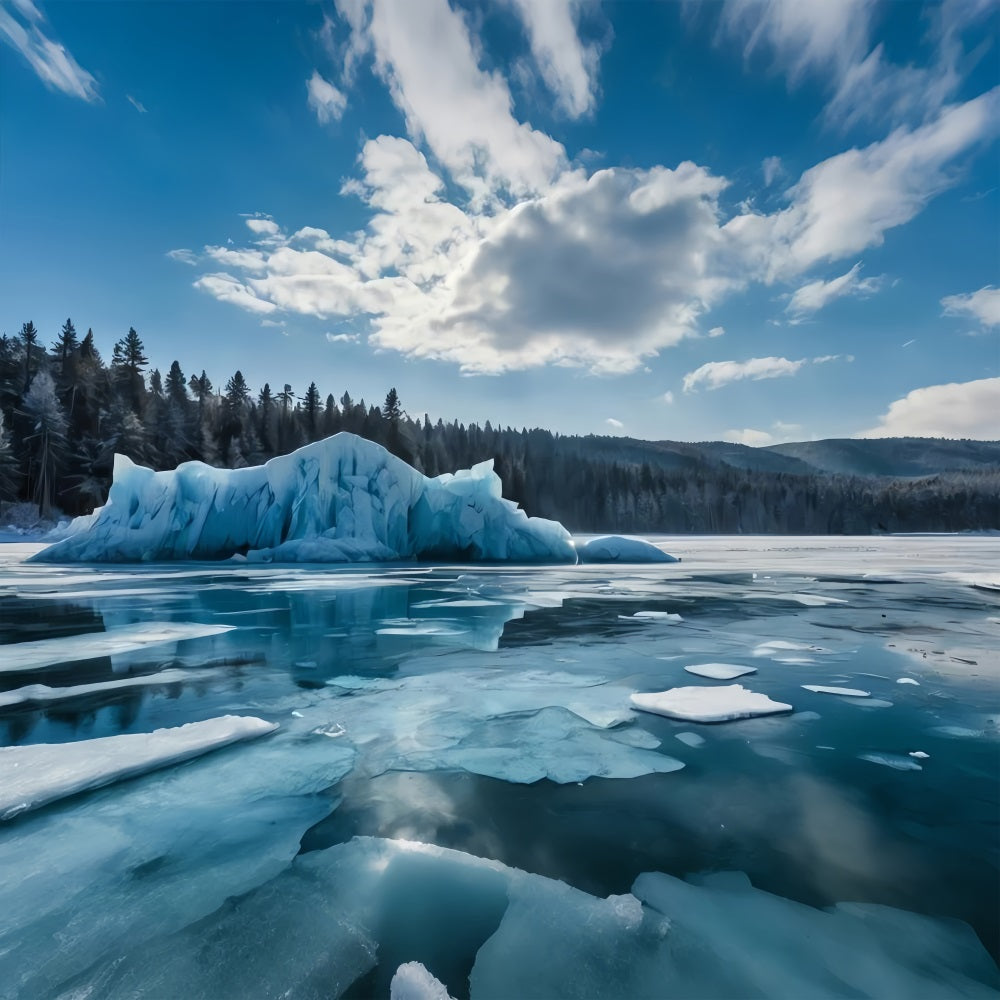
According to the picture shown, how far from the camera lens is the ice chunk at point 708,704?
4.53 m

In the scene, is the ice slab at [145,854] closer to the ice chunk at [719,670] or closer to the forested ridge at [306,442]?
the ice chunk at [719,670]

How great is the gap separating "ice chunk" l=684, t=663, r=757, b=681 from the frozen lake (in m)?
0.06

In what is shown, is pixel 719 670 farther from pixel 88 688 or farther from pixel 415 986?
pixel 88 688

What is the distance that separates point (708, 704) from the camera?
475 centimetres

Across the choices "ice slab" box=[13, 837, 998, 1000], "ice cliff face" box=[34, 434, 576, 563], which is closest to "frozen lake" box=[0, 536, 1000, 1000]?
"ice slab" box=[13, 837, 998, 1000]

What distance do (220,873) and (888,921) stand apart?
9.26ft

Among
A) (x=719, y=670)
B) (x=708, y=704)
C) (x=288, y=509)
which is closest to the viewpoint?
(x=708, y=704)

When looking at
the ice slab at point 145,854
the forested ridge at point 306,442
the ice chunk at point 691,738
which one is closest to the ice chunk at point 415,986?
the ice slab at point 145,854

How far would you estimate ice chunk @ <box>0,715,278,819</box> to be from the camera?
→ 3.16 metres

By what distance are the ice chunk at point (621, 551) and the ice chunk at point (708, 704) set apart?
64.8 ft

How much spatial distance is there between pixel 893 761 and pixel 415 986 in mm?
3427

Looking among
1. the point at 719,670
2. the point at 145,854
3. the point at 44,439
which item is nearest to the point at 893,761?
the point at 719,670

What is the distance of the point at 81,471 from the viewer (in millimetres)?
40438

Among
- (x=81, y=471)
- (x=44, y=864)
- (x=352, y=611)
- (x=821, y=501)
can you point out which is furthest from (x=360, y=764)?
(x=821, y=501)
